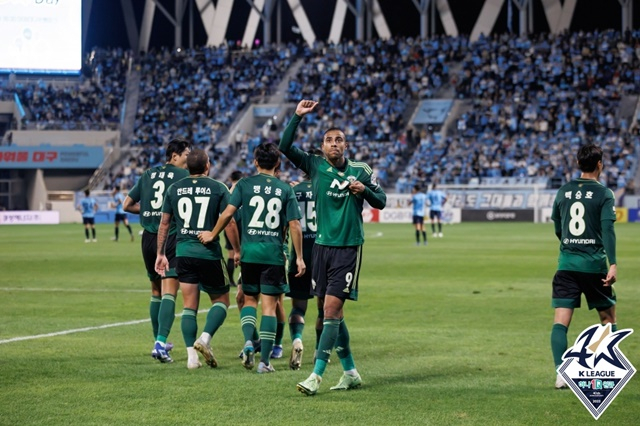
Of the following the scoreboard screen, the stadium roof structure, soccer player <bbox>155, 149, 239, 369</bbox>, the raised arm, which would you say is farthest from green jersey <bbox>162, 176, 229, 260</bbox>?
the stadium roof structure

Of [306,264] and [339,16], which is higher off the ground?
[339,16]

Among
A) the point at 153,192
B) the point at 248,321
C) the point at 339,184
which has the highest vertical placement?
the point at 339,184

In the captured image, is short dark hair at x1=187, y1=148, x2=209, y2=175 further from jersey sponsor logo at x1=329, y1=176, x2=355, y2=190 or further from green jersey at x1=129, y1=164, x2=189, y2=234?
jersey sponsor logo at x1=329, y1=176, x2=355, y2=190

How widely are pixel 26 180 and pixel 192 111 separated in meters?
11.6

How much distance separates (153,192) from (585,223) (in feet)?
16.3

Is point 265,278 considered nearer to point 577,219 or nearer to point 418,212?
point 577,219

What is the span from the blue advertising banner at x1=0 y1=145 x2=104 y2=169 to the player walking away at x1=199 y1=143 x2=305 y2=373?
5508 cm

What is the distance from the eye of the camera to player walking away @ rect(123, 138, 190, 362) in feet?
36.7

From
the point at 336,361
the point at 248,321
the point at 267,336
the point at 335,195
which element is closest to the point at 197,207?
the point at 248,321

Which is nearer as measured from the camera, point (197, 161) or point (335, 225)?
point (335, 225)

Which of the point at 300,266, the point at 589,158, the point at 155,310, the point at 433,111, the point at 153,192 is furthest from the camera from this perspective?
the point at 433,111

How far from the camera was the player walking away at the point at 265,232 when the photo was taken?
33.2 feet

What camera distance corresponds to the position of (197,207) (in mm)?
10570

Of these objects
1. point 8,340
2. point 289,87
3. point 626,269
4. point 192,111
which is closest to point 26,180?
point 192,111
